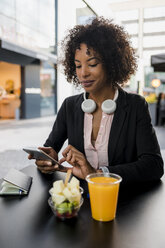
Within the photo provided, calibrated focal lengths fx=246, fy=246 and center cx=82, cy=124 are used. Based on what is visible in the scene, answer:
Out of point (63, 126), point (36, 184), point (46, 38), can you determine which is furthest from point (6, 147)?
point (46, 38)

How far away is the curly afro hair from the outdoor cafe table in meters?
0.71

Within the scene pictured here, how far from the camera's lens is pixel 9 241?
592 millimetres

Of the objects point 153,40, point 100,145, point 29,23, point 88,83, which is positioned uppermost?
point 153,40

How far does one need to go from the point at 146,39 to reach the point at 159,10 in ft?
8.64

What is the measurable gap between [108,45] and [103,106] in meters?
0.34

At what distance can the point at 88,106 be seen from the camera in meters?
1.30

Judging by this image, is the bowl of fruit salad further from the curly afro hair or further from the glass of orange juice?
the curly afro hair

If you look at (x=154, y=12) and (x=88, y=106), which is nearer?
(x=88, y=106)

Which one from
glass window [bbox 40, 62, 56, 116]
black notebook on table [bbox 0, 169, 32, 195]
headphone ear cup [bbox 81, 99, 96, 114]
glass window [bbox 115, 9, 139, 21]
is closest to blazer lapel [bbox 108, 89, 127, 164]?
headphone ear cup [bbox 81, 99, 96, 114]

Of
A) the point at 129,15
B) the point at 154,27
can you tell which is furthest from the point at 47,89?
the point at 154,27

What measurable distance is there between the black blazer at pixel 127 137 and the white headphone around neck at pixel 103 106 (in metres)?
0.04

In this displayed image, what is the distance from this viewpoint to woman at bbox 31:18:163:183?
1.18 m

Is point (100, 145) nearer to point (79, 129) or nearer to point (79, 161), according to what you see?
point (79, 129)

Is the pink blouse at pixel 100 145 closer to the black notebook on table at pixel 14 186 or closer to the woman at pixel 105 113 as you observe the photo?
the woman at pixel 105 113
